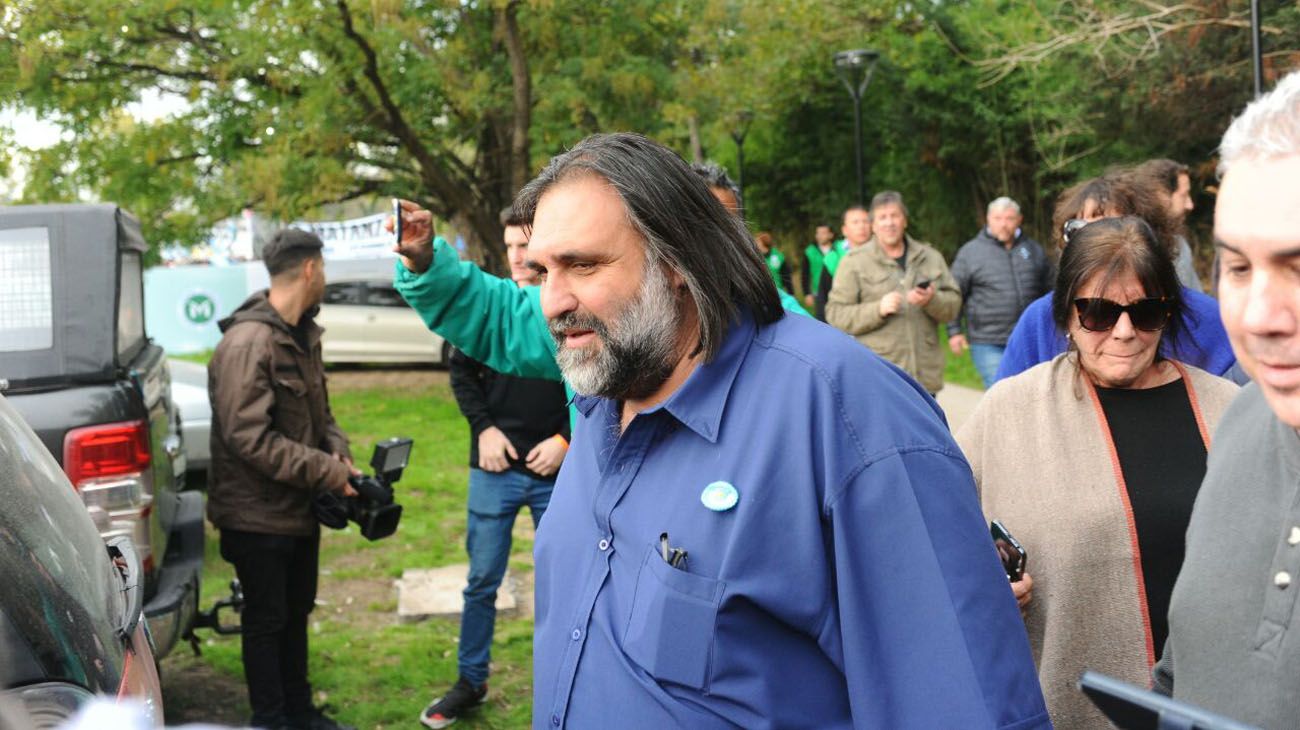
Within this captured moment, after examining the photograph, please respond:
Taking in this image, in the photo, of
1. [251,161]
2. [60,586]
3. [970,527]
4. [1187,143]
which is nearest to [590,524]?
[970,527]

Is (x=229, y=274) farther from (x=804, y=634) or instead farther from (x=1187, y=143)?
(x=804, y=634)

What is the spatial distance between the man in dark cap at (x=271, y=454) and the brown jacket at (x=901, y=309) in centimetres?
390

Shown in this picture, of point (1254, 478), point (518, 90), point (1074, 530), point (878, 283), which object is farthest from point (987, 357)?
point (1254, 478)

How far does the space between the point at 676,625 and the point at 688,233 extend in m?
0.72

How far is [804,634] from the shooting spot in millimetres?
1998

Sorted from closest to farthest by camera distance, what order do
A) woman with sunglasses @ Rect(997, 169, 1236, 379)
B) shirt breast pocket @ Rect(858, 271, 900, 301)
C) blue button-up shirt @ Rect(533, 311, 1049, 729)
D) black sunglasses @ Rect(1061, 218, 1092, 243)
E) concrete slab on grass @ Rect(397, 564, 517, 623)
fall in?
blue button-up shirt @ Rect(533, 311, 1049, 729), woman with sunglasses @ Rect(997, 169, 1236, 379), black sunglasses @ Rect(1061, 218, 1092, 243), concrete slab on grass @ Rect(397, 564, 517, 623), shirt breast pocket @ Rect(858, 271, 900, 301)

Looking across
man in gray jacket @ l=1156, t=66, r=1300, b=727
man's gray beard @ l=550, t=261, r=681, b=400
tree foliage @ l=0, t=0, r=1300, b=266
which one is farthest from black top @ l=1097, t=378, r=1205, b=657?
tree foliage @ l=0, t=0, r=1300, b=266

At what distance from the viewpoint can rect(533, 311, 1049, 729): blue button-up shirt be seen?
192 centimetres

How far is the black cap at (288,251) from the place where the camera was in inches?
195

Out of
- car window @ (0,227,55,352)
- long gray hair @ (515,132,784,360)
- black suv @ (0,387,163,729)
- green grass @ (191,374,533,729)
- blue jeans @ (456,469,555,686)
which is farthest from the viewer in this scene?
green grass @ (191,374,533,729)

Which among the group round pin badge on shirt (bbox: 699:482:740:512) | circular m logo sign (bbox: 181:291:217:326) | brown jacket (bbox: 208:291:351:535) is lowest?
circular m logo sign (bbox: 181:291:217:326)

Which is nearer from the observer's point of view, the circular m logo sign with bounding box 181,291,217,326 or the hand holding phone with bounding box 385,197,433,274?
the hand holding phone with bounding box 385,197,433,274

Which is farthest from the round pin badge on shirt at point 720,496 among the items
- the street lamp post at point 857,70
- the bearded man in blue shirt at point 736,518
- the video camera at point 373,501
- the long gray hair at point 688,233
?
the street lamp post at point 857,70

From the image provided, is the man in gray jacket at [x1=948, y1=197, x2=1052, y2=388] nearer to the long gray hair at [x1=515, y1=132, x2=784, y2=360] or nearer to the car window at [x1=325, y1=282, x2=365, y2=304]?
the long gray hair at [x1=515, y1=132, x2=784, y2=360]
